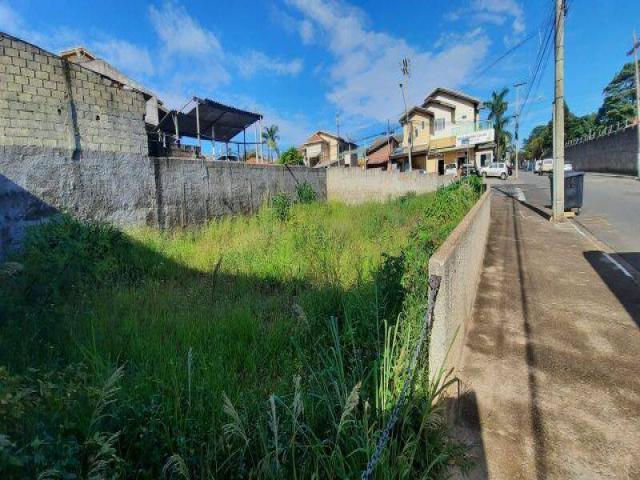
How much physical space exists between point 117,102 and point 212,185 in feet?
10.5

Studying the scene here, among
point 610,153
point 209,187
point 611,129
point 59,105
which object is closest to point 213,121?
point 209,187

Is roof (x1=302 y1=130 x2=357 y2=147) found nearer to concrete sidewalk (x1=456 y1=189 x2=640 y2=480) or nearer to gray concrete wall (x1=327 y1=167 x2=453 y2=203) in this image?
gray concrete wall (x1=327 y1=167 x2=453 y2=203)

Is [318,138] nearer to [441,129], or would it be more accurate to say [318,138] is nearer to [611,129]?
[441,129]

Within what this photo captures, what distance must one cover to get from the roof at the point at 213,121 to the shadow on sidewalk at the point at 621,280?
12473 millimetres

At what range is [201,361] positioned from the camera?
286cm

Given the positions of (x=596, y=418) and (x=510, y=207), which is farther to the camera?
(x=510, y=207)

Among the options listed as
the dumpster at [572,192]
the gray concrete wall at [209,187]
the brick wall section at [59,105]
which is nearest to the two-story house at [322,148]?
the gray concrete wall at [209,187]

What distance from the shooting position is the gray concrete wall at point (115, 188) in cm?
613

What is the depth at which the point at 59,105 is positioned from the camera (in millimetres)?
6734

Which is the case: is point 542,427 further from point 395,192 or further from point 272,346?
point 395,192

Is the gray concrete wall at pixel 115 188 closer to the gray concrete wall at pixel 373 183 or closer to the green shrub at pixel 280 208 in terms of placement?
the green shrub at pixel 280 208

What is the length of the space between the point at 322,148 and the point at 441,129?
46.9 ft

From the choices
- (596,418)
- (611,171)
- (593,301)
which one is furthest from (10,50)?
(611,171)

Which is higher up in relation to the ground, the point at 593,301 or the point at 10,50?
the point at 10,50
